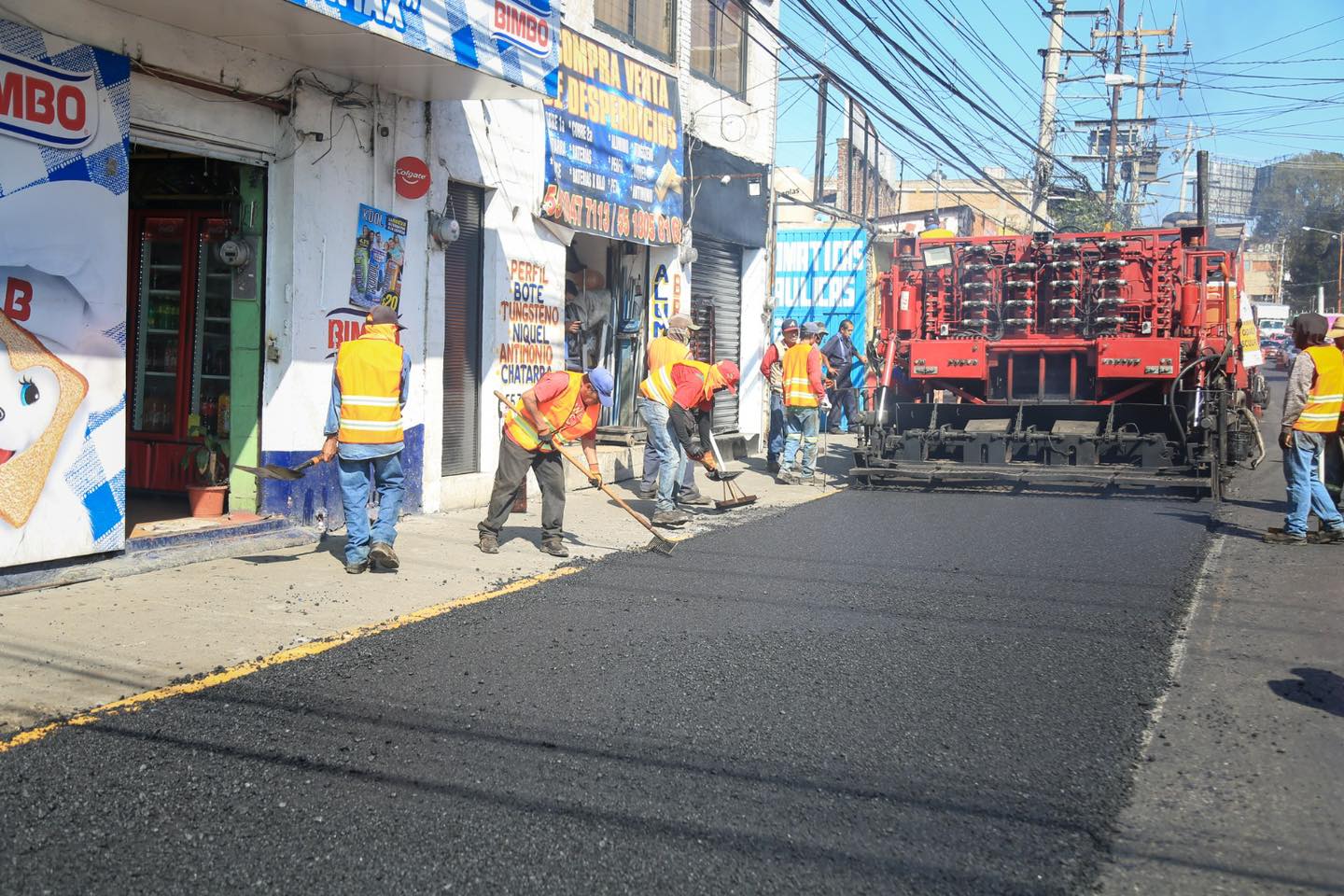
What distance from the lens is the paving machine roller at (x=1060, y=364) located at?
1194 cm

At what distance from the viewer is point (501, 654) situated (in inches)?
218

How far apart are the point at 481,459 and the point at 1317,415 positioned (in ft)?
22.5

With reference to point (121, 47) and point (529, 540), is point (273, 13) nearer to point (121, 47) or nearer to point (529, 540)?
point (121, 47)

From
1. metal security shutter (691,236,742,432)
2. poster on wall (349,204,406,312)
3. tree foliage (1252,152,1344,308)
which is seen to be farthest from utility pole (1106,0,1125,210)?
tree foliage (1252,152,1344,308)

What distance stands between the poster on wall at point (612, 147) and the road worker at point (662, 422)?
1899mm

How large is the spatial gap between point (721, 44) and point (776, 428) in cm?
523

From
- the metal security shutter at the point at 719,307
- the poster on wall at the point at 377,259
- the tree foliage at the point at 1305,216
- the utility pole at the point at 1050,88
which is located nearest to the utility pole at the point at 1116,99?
the utility pole at the point at 1050,88

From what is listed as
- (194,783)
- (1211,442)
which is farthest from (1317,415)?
(194,783)

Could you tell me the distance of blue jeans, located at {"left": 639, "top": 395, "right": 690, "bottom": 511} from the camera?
401 inches

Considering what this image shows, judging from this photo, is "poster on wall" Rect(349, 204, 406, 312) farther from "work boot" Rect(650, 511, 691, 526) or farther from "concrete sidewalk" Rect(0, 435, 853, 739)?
"work boot" Rect(650, 511, 691, 526)

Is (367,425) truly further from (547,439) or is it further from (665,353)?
(665,353)

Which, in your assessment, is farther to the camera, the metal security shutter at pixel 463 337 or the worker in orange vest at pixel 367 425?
the metal security shutter at pixel 463 337

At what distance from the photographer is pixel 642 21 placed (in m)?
13.5

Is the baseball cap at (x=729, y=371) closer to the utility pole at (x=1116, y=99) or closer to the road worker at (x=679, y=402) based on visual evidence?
the road worker at (x=679, y=402)
